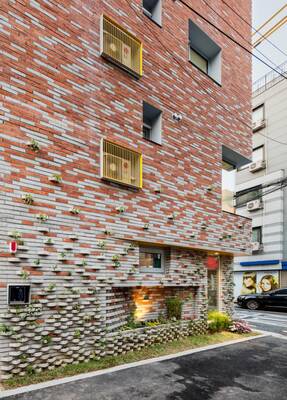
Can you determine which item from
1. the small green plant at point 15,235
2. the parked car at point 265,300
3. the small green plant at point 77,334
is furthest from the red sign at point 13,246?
the parked car at point 265,300

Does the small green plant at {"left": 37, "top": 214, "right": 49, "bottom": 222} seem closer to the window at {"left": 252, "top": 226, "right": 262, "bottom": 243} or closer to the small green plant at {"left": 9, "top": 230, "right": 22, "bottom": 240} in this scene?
the small green plant at {"left": 9, "top": 230, "right": 22, "bottom": 240}

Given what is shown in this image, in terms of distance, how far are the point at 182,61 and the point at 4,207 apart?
294 inches

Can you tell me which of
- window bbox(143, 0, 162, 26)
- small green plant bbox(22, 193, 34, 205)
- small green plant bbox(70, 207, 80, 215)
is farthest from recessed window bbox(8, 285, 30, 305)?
window bbox(143, 0, 162, 26)

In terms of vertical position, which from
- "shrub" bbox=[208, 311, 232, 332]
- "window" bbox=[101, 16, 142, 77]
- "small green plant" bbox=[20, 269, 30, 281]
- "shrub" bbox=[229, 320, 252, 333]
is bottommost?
"shrub" bbox=[229, 320, 252, 333]

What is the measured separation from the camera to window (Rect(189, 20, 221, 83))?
35.1 ft

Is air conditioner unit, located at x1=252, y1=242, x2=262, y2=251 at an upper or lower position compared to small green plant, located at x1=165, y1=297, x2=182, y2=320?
upper

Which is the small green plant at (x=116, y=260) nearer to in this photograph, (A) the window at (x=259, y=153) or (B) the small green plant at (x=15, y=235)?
(B) the small green plant at (x=15, y=235)

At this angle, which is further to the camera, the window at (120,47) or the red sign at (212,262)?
the red sign at (212,262)

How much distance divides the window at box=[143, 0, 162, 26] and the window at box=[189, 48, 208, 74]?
2154 mm

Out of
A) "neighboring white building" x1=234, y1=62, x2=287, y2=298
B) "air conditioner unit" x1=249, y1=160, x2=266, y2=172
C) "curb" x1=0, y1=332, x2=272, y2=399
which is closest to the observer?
"curb" x1=0, y1=332, x2=272, y2=399

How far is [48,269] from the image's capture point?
5766 millimetres

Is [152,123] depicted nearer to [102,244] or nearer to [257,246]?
[102,244]

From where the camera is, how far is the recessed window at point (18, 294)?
521 centimetres

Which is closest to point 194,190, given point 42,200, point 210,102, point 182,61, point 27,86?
point 210,102
